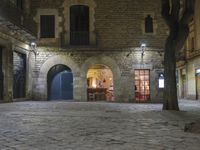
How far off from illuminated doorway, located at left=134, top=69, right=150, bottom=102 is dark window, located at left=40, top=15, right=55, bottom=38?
6612mm

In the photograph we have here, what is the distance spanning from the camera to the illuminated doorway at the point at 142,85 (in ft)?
81.2

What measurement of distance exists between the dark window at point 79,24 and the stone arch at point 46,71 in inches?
59.7

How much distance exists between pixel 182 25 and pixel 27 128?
8.33 m

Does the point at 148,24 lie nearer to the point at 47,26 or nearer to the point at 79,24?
the point at 79,24

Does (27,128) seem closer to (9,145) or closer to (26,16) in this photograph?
(9,145)

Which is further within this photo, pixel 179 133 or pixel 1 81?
pixel 1 81

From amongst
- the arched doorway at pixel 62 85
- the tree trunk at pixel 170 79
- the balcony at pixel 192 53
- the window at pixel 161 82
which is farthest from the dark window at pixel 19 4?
the balcony at pixel 192 53

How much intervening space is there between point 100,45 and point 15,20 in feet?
22.8

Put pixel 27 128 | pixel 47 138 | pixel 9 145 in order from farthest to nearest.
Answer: pixel 27 128 → pixel 47 138 → pixel 9 145

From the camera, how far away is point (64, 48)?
79.0 ft

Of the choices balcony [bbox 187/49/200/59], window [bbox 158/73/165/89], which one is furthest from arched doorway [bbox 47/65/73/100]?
balcony [bbox 187/49/200/59]

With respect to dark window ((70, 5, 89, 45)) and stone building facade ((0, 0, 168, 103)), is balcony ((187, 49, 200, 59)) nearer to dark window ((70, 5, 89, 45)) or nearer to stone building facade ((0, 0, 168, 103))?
stone building facade ((0, 0, 168, 103))

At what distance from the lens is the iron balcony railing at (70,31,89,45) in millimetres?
24312

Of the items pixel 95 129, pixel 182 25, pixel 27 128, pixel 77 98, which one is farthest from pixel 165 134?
pixel 77 98
